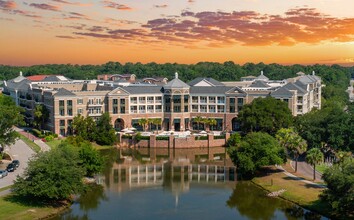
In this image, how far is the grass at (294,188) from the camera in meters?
51.6

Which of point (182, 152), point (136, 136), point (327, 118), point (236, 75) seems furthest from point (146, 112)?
point (236, 75)

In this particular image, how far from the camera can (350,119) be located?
73.1 m

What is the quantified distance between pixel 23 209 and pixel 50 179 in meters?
3.94

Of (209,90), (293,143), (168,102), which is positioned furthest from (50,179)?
(209,90)

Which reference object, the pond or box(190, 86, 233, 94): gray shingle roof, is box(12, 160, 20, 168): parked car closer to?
the pond

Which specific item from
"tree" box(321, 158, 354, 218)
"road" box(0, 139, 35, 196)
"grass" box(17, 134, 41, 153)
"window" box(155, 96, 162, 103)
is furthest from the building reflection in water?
"tree" box(321, 158, 354, 218)

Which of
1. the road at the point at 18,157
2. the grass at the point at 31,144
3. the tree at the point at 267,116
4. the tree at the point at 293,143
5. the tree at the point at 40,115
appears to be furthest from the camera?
the tree at the point at 40,115

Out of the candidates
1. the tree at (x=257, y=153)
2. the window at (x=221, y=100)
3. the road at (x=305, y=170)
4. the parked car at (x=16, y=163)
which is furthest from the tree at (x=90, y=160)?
the window at (x=221, y=100)

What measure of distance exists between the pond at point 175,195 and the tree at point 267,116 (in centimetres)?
1174

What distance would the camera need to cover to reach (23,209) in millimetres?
49000

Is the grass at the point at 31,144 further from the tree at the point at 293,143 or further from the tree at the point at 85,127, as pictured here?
the tree at the point at 293,143

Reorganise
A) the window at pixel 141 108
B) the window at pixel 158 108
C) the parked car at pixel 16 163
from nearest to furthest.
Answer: the parked car at pixel 16 163
the window at pixel 141 108
the window at pixel 158 108

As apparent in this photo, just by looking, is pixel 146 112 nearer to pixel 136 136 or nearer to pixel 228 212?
pixel 136 136

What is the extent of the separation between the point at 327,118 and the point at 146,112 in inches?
1615
